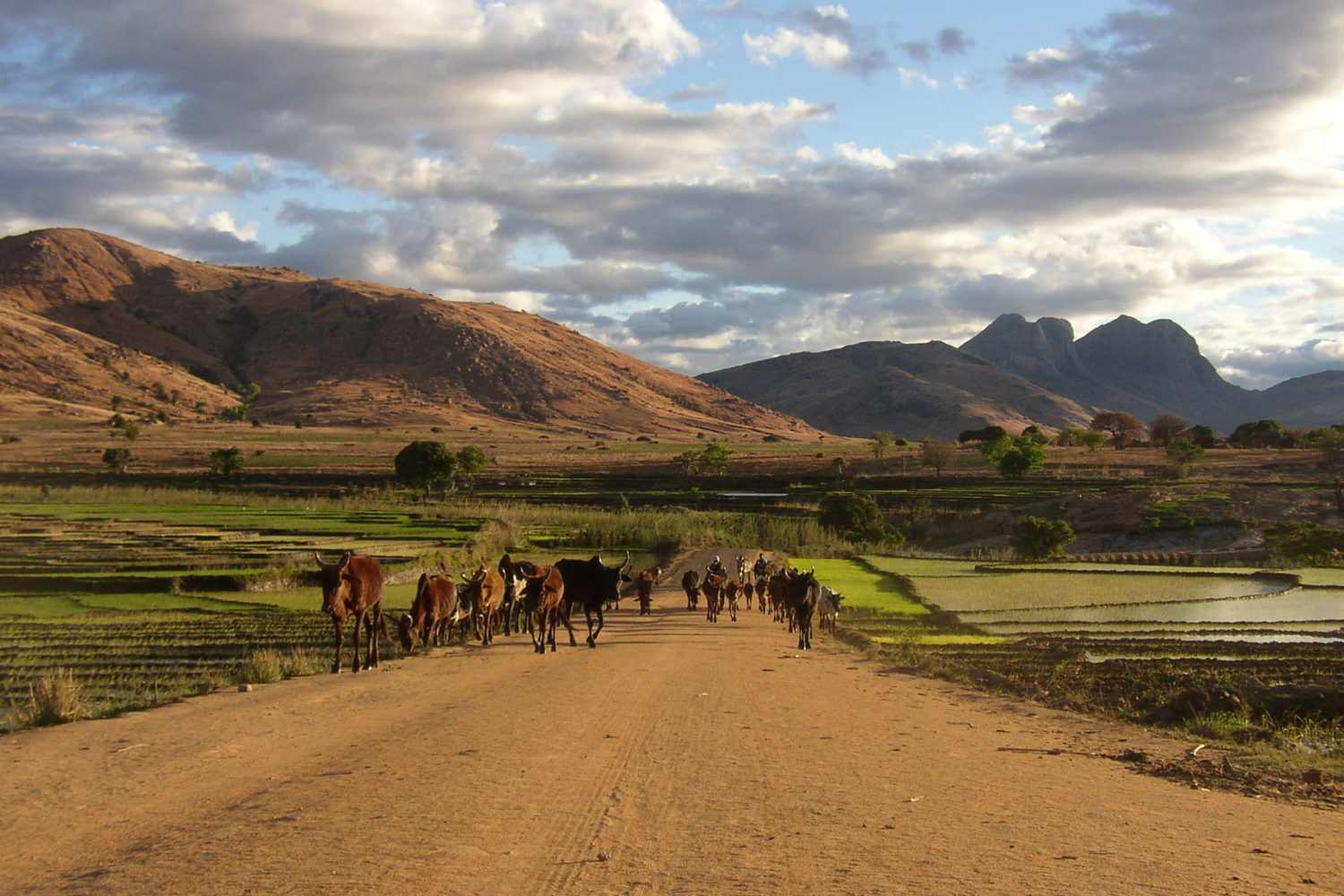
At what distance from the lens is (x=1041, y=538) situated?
5569 centimetres

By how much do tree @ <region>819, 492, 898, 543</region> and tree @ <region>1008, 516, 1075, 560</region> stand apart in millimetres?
9154

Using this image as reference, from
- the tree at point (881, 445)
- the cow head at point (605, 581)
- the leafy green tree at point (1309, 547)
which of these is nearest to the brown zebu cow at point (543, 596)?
the cow head at point (605, 581)

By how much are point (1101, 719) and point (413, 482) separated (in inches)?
2726

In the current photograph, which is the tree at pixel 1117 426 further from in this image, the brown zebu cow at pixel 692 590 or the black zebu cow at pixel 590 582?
the black zebu cow at pixel 590 582

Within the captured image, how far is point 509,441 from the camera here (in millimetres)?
148250

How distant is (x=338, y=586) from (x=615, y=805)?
8.50 metres

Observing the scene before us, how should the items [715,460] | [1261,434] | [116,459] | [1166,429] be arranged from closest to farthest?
[116,459] < [715,460] < [1261,434] < [1166,429]

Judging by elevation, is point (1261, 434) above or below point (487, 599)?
above

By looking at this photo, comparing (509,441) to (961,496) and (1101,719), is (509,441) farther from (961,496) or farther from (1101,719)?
(1101,719)

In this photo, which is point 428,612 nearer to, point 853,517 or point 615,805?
point 615,805

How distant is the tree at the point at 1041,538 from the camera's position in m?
55.5

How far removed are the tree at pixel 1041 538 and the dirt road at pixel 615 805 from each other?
150ft

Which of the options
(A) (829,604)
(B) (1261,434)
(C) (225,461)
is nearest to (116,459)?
(C) (225,461)

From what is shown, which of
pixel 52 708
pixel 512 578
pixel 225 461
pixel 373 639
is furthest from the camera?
pixel 225 461
